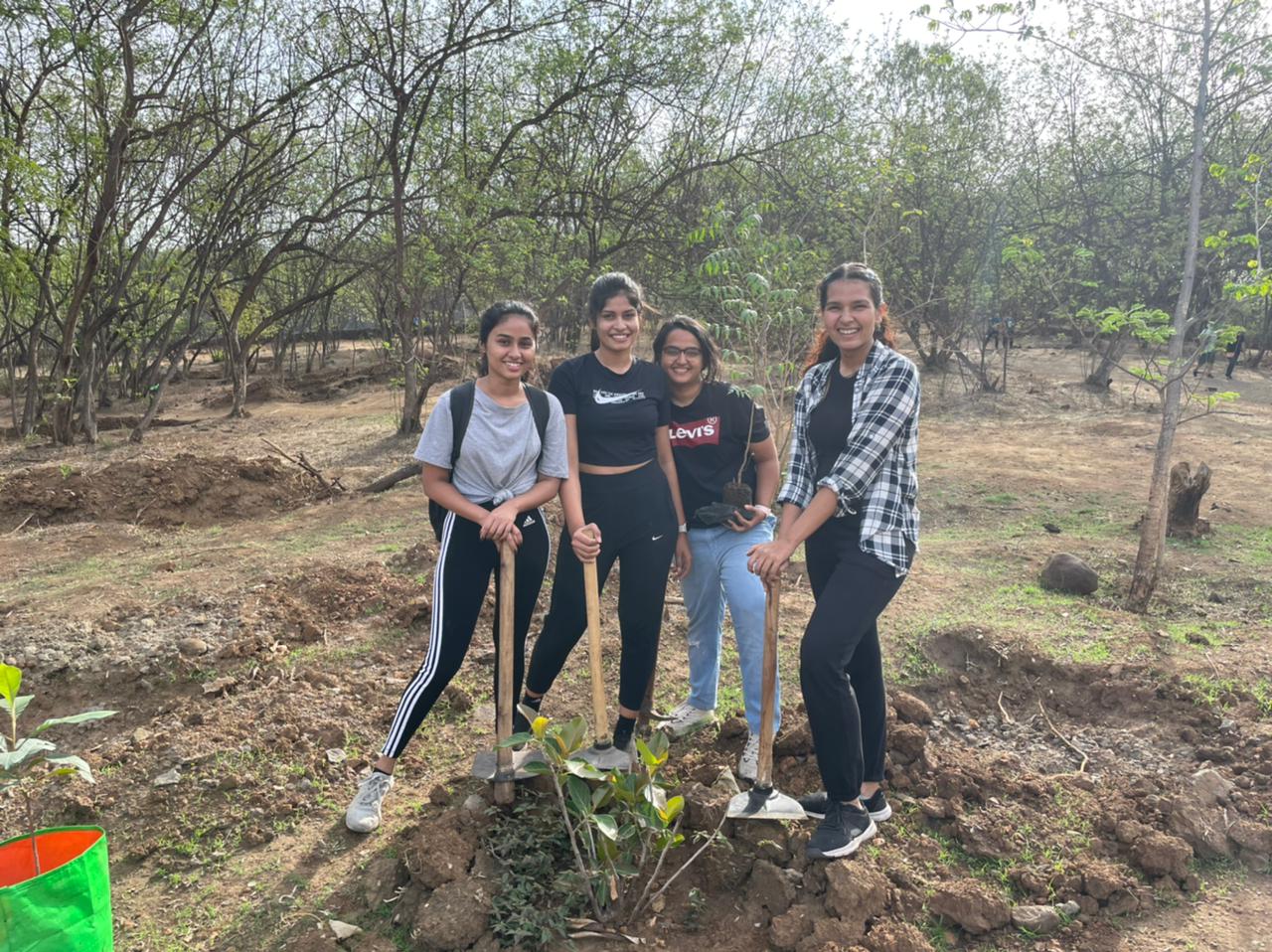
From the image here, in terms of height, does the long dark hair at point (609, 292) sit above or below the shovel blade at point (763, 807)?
above

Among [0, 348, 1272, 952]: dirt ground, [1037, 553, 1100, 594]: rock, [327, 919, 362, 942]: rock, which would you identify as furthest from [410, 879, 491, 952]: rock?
[1037, 553, 1100, 594]: rock

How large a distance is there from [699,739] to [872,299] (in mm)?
1893

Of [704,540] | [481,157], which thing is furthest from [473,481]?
[481,157]

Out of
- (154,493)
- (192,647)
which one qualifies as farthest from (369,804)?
(154,493)

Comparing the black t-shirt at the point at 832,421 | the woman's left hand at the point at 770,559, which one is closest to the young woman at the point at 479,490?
the woman's left hand at the point at 770,559

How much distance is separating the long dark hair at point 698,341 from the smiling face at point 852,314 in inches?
23.2

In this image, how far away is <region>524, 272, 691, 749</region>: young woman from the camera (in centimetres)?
294

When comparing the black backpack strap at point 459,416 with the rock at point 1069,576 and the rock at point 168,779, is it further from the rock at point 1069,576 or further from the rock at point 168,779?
the rock at point 1069,576

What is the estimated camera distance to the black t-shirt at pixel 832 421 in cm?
A: 261

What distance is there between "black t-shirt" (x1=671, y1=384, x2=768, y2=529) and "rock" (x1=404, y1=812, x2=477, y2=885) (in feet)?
4.41

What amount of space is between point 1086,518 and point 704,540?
6.03 m

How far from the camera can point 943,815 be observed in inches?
113

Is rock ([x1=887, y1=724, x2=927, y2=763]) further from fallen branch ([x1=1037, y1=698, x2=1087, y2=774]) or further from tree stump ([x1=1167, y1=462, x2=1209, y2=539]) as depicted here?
tree stump ([x1=1167, y1=462, x2=1209, y2=539])

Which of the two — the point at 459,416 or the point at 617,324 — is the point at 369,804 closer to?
the point at 459,416
